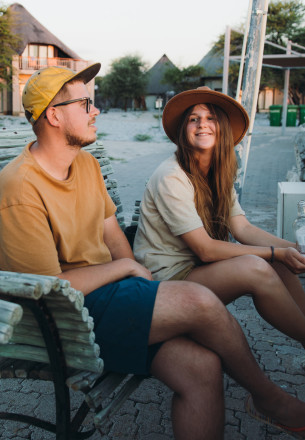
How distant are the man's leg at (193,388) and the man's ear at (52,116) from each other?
1097 millimetres

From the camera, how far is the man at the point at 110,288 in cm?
187

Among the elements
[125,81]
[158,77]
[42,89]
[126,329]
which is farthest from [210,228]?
[158,77]

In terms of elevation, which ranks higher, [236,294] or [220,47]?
[220,47]

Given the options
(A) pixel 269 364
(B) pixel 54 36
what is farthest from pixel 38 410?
(B) pixel 54 36

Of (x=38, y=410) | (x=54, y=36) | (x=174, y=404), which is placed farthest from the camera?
(x=54, y=36)

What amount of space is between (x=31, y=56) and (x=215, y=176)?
4717 cm

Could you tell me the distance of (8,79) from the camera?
36906 millimetres

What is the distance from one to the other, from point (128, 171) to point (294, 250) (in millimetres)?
10650

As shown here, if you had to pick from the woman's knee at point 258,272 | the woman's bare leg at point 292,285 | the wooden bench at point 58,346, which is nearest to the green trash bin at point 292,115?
the woman's bare leg at point 292,285

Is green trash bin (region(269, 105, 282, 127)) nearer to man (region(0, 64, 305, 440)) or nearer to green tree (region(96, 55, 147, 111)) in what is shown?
green tree (region(96, 55, 147, 111))

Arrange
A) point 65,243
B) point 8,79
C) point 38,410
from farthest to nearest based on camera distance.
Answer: point 8,79 < point 38,410 < point 65,243

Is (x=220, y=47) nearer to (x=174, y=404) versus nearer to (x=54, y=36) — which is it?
(x=54, y=36)

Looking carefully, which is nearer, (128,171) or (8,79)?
(128,171)

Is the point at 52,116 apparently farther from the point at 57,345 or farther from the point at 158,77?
the point at 158,77
